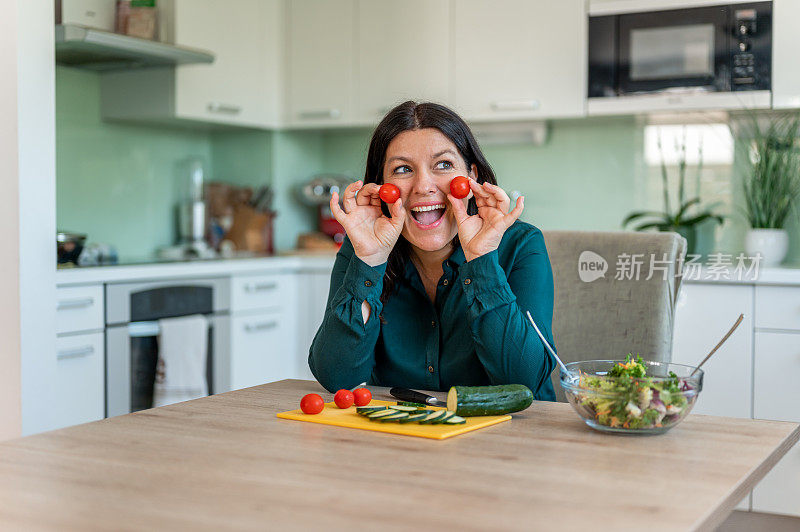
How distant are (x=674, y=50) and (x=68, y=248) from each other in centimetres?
241

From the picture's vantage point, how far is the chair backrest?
1873 mm

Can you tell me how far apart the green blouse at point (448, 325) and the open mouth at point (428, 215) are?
0.12m

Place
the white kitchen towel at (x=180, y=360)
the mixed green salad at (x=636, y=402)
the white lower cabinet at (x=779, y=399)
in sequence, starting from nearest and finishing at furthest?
the mixed green salad at (x=636, y=402) < the white lower cabinet at (x=779, y=399) < the white kitchen towel at (x=180, y=360)

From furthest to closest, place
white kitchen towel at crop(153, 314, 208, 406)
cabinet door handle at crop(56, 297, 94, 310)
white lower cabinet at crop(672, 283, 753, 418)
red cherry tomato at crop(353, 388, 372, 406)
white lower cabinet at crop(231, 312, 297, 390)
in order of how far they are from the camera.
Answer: white lower cabinet at crop(231, 312, 297, 390) < white kitchen towel at crop(153, 314, 208, 406) < white lower cabinet at crop(672, 283, 753, 418) < cabinet door handle at crop(56, 297, 94, 310) < red cherry tomato at crop(353, 388, 372, 406)

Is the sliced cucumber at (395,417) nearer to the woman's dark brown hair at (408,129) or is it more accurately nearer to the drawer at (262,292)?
the woman's dark brown hair at (408,129)

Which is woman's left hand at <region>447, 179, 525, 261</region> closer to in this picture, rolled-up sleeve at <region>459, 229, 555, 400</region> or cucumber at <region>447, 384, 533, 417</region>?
rolled-up sleeve at <region>459, 229, 555, 400</region>

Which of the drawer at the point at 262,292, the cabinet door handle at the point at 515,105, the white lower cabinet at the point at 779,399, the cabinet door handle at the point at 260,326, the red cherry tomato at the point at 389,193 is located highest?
the cabinet door handle at the point at 515,105

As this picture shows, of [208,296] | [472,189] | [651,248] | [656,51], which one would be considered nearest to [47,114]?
[208,296]

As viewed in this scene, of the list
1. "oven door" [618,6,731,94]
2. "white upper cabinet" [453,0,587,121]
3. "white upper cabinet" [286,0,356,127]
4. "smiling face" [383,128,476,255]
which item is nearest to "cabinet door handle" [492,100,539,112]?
"white upper cabinet" [453,0,587,121]

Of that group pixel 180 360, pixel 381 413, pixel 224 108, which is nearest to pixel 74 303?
pixel 180 360

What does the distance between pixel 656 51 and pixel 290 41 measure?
177cm

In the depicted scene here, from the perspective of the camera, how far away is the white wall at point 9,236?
2.77 metres

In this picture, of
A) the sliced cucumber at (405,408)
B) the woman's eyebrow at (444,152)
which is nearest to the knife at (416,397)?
the sliced cucumber at (405,408)

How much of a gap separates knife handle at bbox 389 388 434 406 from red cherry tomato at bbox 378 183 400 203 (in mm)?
417
